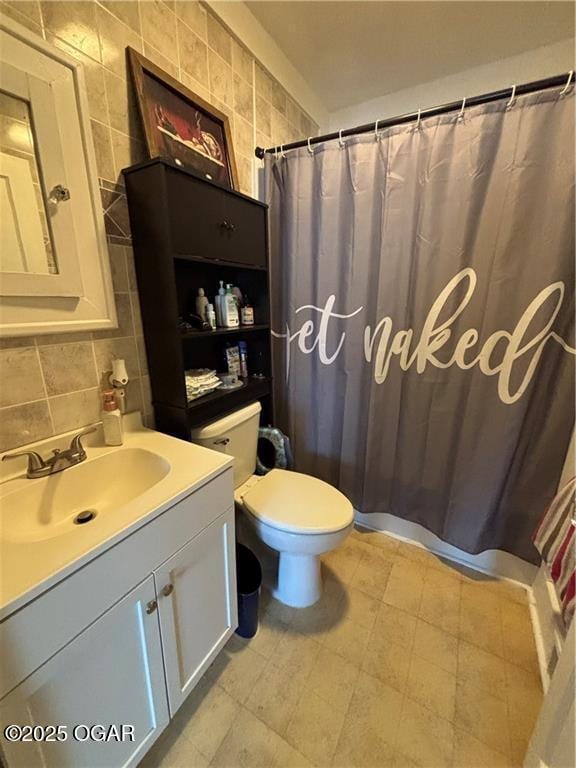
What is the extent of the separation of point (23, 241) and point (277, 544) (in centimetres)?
124

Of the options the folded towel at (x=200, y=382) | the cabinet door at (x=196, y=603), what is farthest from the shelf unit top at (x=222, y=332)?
the cabinet door at (x=196, y=603)

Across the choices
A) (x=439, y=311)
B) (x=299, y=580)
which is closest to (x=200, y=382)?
(x=299, y=580)

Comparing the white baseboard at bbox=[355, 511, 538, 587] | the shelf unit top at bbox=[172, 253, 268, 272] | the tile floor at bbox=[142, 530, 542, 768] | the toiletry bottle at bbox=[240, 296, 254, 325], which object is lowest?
the tile floor at bbox=[142, 530, 542, 768]

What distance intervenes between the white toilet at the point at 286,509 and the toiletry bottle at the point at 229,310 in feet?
1.22

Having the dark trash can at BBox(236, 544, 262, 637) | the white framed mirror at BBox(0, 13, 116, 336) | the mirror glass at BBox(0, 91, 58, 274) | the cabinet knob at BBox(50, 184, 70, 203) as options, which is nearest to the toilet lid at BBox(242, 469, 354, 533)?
the dark trash can at BBox(236, 544, 262, 637)

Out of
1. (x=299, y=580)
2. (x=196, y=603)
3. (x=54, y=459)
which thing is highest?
(x=54, y=459)

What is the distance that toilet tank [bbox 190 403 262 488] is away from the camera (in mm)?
1227

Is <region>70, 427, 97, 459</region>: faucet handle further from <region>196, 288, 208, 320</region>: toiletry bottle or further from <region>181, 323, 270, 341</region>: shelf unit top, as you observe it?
<region>196, 288, 208, 320</region>: toiletry bottle

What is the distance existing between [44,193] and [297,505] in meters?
1.28

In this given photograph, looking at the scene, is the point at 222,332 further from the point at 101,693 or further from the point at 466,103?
the point at 466,103

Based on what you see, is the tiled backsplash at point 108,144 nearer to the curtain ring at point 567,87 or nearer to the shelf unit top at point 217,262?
the shelf unit top at point 217,262

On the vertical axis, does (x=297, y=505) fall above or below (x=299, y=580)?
above

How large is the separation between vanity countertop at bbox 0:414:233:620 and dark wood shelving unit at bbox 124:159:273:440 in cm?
18

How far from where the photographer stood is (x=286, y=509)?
48.9 inches
